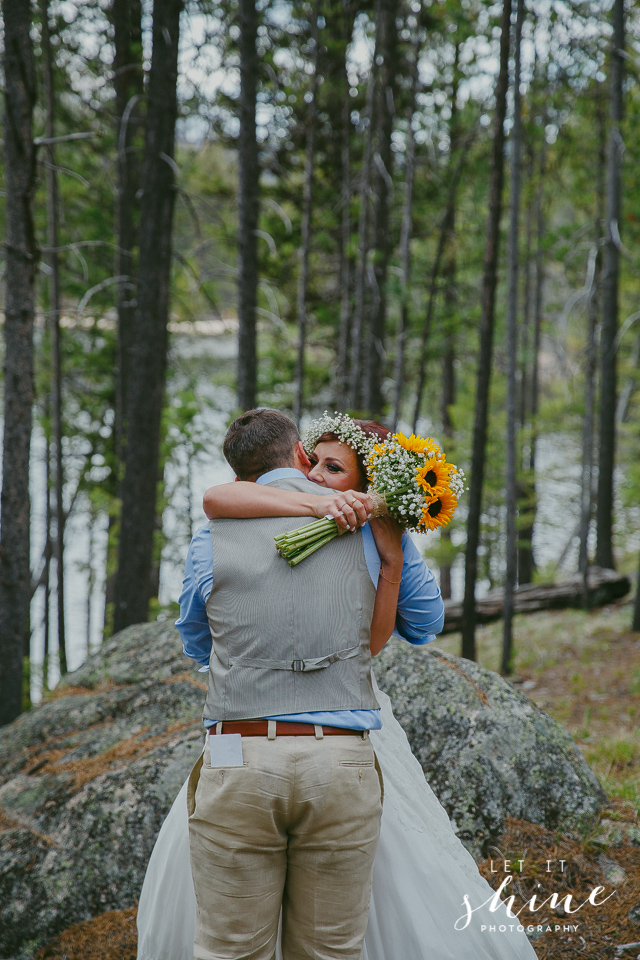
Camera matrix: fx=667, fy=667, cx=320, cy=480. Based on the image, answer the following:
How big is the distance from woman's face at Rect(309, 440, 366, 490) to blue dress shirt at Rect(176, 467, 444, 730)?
1.04 ft

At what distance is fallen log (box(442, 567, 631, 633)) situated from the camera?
38.7 ft

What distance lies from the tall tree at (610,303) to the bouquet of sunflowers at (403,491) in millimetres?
8620

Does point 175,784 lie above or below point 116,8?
below

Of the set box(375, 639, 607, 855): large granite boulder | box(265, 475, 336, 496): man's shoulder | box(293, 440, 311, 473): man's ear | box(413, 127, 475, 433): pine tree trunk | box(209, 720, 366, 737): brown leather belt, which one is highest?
box(413, 127, 475, 433): pine tree trunk

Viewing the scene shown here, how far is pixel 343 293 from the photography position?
40.4ft

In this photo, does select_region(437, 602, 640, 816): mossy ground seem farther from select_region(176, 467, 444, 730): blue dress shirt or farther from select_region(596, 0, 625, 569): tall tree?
select_region(176, 467, 444, 730): blue dress shirt

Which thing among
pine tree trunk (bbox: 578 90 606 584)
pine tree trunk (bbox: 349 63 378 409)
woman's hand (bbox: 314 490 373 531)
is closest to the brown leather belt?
woman's hand (bbox: 314 490 373 531)

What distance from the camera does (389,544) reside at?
2225mm

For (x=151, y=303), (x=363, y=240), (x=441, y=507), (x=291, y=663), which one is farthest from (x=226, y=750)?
(x=363, y=240)

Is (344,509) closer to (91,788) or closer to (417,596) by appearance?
(417,596)

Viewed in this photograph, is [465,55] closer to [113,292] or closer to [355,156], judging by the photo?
[355,156]

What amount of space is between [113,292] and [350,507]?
11.2 m

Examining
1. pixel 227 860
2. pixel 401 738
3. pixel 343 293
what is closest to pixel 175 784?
pixel 401 738

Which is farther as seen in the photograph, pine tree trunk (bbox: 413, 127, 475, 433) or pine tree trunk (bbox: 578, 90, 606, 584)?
pine tree trunk (bbox: 578, 90, 606, 584)
